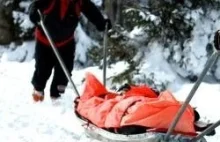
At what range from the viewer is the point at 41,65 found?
7.36 m

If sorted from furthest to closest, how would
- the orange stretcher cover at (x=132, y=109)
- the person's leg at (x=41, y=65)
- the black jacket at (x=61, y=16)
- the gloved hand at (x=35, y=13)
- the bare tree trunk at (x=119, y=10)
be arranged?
1. the bare tree trunk at (x=119, y=10)
2. the person's leg at (x=41, y=65)
3. the black jacket at (x=61, y=16)
4. the gloved hand at (x=35, y=13)
5. the orange stretcher cover at (x=132, y=109)

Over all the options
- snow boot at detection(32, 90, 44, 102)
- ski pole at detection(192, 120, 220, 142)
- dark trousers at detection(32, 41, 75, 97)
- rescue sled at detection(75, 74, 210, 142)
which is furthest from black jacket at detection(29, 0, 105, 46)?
ski pole at detection(192, 120, 220, 142)

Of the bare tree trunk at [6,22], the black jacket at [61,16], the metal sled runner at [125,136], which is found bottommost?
the bare tree trunk at [6,22]

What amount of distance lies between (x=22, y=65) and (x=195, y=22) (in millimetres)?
3535

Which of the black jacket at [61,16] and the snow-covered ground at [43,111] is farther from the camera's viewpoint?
the black jacket at [61,16]

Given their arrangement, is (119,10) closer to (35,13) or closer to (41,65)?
(41,65)

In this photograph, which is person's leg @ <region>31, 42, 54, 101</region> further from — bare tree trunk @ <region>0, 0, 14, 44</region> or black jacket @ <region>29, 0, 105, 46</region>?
bare tree trunk @ <region>0, 0, 14, 44</region>

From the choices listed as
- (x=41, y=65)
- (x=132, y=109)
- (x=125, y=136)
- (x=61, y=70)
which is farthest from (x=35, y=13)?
(x=125, y=136)

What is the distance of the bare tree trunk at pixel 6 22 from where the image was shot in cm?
1166

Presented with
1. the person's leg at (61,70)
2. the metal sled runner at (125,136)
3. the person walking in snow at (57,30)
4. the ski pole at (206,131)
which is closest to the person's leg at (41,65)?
the person walking in snow at (57,30)

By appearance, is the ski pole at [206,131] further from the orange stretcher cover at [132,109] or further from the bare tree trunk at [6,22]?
the bare tree trunk at [6,22]

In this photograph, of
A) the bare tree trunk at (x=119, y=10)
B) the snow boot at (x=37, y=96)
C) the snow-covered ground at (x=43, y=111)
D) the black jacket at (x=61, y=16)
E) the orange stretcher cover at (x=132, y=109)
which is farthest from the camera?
the bare tree trunk at (x=119, y=10)

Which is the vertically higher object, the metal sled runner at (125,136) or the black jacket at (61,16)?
the black jacket at (61,16)

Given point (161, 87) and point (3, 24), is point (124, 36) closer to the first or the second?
point (161, 87)
